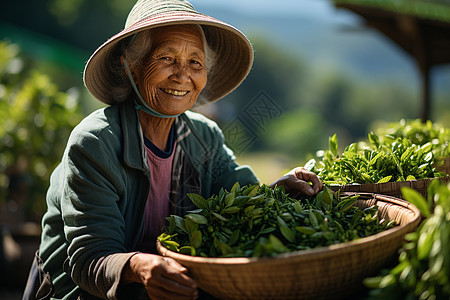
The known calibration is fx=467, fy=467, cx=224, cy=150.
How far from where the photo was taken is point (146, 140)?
1.72m

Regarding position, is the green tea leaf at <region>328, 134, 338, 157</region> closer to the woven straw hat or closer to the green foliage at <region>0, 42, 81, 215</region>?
the woven straw hat

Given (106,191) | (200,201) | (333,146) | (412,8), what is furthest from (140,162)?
(412,8)

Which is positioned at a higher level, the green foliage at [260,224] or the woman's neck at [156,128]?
the woman's neck at [156,128]

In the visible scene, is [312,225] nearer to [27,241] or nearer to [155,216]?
[155,216]

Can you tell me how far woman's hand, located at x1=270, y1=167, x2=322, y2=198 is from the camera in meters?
1.50

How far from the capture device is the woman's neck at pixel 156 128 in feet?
5.68

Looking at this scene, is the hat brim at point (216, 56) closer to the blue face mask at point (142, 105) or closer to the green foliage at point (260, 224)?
the blue face mask at point (142, 105)

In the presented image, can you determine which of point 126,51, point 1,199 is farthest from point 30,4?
point 126,51

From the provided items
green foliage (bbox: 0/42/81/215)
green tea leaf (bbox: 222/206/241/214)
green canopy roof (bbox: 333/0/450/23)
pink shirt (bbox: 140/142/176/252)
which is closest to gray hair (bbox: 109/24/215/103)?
pink shirt (bbox: 140/142/176/252)

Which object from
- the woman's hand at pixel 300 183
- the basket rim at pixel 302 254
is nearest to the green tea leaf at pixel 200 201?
the basket rim at pixel 302 254

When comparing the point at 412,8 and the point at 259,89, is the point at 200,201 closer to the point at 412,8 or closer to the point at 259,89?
the point at 412,8

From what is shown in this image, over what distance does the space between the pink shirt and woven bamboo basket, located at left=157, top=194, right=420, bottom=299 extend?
1.88ft

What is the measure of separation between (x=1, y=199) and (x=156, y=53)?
3.48 m

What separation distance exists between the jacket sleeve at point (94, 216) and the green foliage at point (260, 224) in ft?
0.60
